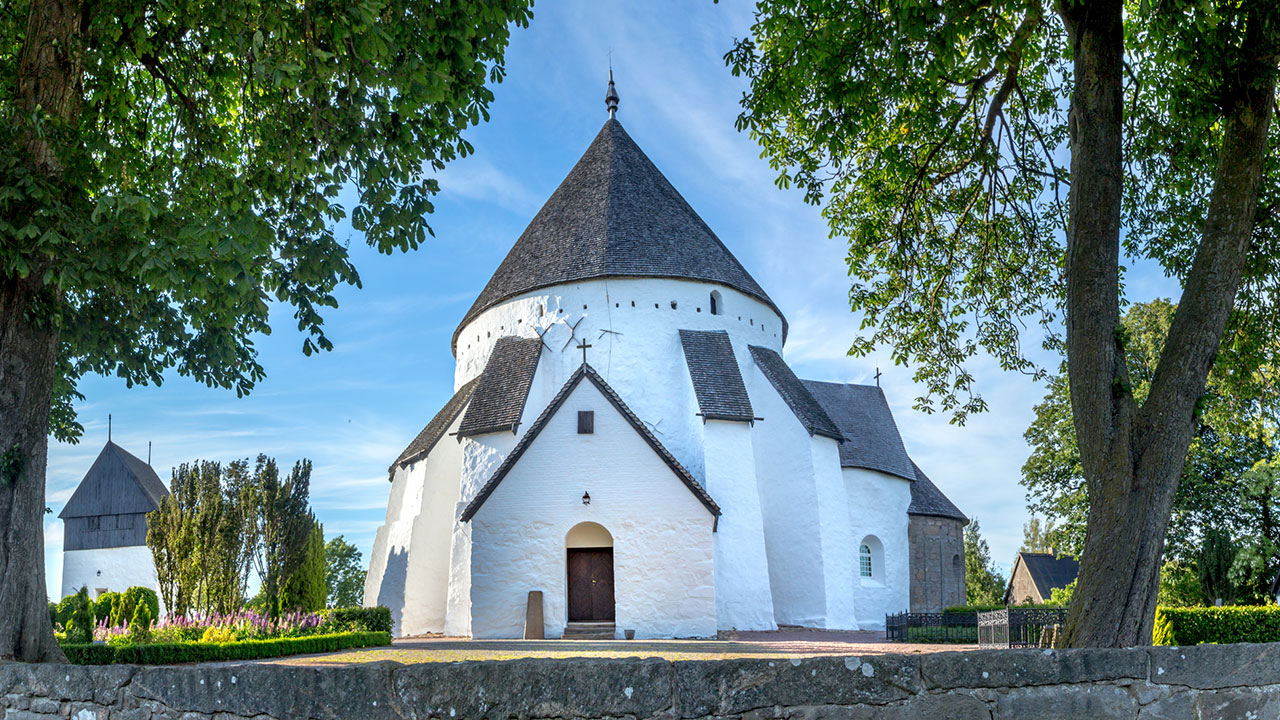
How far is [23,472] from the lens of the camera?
327 inches

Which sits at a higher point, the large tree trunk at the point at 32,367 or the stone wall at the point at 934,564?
the large tree trunk at the point at 32,367

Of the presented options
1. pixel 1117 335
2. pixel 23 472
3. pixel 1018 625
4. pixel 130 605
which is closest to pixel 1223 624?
pixel 1018 625

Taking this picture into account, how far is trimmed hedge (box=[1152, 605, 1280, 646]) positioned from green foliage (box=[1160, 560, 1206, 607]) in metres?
12.1

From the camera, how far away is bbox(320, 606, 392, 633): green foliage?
19.6 metres

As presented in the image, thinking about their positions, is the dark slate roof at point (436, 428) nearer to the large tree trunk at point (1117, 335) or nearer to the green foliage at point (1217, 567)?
the large tree trunk at point (1117, 335)

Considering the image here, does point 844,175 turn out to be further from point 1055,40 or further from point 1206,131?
point 1206,131

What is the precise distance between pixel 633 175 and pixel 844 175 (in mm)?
19028

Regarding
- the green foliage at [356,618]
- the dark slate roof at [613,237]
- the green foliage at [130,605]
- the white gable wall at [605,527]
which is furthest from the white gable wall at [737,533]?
the green foliage at [130,605]

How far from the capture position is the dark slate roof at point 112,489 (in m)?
43.3

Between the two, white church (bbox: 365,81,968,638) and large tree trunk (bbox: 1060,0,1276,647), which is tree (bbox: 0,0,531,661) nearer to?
large tree trunk (bbox: 1060,0,1276,647)

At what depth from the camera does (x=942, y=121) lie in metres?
12.2

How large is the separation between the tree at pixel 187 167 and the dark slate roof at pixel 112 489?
36.4 meters

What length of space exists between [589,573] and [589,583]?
0.25 metres

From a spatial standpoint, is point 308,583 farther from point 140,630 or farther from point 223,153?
point 223,153
